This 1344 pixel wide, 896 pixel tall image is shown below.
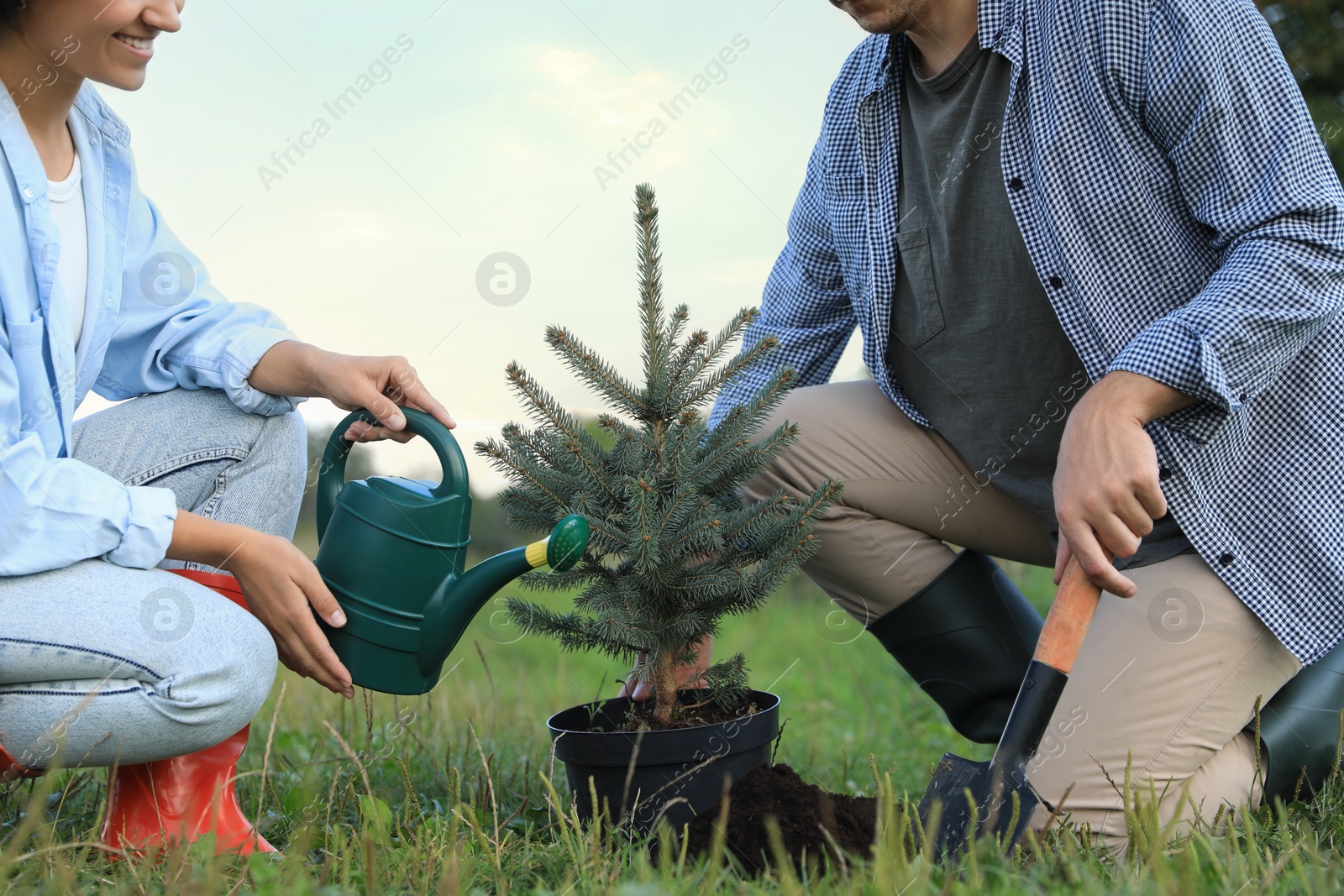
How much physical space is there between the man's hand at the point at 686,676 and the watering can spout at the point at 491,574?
1.14 ft

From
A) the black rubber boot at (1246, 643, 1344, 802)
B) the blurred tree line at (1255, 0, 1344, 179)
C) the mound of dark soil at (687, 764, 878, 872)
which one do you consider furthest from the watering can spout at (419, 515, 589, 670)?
the blurred tree line at (1255, 0, 1344, 179)

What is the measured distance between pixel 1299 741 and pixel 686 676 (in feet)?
4.04

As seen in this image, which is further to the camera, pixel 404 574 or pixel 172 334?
pixel 172 334

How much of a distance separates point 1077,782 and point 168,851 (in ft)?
5.41

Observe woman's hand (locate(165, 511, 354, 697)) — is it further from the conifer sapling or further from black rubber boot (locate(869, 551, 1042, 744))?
black rubber boot (locate(869, 551, 1042, 744))

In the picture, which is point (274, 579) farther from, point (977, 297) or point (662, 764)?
point (977, 297)

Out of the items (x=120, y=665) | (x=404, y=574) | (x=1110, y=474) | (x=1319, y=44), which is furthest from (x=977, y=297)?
(x=1319, y=44)

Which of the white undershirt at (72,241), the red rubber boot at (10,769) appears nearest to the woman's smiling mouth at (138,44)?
the white undershirt at (72,241)

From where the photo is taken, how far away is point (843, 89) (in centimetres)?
266

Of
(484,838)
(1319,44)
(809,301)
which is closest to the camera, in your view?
(484,838)

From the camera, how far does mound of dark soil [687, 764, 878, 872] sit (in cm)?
169

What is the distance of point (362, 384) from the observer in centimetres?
200

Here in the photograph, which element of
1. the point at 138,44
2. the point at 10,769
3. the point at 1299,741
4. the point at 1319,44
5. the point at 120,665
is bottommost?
the point at 10,769

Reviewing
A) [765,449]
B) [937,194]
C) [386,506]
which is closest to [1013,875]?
[765,449]
